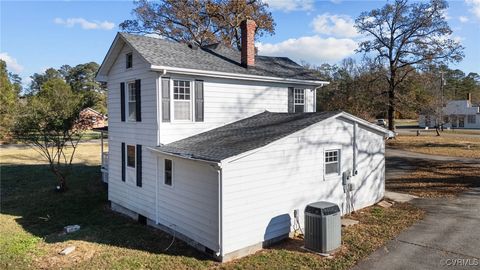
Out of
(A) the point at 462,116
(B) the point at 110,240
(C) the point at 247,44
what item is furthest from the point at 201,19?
(A) the point at 462,116

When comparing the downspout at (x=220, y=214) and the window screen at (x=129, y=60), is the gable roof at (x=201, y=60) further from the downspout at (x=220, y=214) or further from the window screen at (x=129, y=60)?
the downspout at (x=220, y=214)

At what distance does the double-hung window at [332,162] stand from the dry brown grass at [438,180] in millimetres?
5997

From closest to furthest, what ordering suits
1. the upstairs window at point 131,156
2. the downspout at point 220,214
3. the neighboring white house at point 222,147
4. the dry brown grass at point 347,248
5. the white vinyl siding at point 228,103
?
1. the dry brown grass at point 347,248
2. the downspout at point 220,214
3. the neighboring white house at point 222,147
4. the white vinyl siding at point 228,103
5. the upstairs window at point 131,156

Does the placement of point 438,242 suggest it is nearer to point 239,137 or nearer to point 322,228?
point 322,228

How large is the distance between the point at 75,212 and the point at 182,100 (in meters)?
7.29

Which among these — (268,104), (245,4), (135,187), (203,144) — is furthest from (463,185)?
(245,4)

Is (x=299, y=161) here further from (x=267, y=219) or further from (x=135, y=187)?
(x=135, y=187)

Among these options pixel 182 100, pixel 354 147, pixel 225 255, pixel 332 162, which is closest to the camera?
pixel 225 255

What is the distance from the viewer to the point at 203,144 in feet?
35.7

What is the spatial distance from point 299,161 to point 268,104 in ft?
17.0

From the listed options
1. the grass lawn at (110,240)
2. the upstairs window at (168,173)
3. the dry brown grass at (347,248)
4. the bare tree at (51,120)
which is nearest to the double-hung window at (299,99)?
the grass lawn at (110,240)

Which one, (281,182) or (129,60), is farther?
(129,60)

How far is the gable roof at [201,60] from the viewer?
39.4 ft

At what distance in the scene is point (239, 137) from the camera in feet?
36.1
